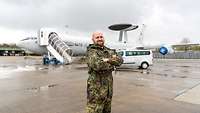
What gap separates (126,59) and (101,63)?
18.8 meters

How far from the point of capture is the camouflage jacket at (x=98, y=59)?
3.62 m

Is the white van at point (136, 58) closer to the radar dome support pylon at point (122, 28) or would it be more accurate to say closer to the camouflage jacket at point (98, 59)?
the camouflage jacket at point (98, 59)

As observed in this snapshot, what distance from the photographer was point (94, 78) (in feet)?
12.2

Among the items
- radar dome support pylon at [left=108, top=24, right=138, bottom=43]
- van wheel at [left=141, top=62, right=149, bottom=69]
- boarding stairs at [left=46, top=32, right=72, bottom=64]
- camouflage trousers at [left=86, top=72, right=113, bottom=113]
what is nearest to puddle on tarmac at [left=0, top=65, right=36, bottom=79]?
boarding stairs at [left=46, top=32, right=72, bottom=64]

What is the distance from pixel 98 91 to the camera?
371 cm

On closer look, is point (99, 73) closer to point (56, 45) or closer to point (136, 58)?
point (136, 58)

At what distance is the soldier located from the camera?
3.64 metres

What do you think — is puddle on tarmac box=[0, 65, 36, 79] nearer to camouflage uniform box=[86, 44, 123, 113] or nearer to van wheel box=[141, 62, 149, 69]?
van wheel box=[141, 62, 149, 69]

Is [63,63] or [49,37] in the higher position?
[49,37]

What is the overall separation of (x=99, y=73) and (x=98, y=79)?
0.28ft

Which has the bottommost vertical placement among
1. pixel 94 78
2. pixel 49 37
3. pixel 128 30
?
pixel 94 78

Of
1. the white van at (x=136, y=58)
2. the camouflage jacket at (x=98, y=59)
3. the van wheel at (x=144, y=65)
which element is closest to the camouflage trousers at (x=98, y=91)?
Answer: the camouflage jacket at (x=98, y=59)

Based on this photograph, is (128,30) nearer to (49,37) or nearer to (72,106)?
(49,37)

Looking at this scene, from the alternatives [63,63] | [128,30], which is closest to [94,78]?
[63,63]
